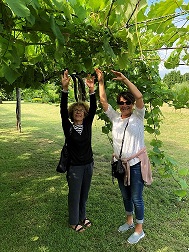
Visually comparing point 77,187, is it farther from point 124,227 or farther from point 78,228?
point 124,227

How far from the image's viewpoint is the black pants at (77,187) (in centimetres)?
301

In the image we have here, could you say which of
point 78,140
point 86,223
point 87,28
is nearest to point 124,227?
A: point 86,223

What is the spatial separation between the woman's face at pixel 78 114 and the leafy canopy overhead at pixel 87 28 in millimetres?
626

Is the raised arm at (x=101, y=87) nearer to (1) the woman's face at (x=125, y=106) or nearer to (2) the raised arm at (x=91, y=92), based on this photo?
(2) the raised arm at (x=91, y=92)

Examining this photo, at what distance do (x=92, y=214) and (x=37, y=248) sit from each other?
3.07ft

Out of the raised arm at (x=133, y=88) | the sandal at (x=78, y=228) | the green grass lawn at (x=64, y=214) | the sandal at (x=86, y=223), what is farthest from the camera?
the sandal at (x=86, y=223)

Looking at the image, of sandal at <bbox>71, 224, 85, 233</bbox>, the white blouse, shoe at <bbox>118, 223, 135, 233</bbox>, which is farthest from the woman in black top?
shoe at <bbox>118, 223, 135, 233</bbox>

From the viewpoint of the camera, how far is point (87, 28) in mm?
1726

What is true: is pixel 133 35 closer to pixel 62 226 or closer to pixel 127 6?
pixel 127 6

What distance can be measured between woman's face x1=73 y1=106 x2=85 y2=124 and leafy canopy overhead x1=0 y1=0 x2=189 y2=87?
0.63 metres

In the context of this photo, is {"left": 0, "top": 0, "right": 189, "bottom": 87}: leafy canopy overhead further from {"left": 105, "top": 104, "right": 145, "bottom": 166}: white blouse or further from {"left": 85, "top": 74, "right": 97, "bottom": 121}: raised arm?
{"left": 105, "top": 104, "right": 145, "bottom": 166}: white blouse

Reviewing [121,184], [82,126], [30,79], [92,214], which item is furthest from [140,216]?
[30,79]

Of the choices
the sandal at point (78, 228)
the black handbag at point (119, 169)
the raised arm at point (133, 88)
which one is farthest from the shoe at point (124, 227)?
the raised arm at point (133, 88)

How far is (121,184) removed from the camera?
3049 millimetres
